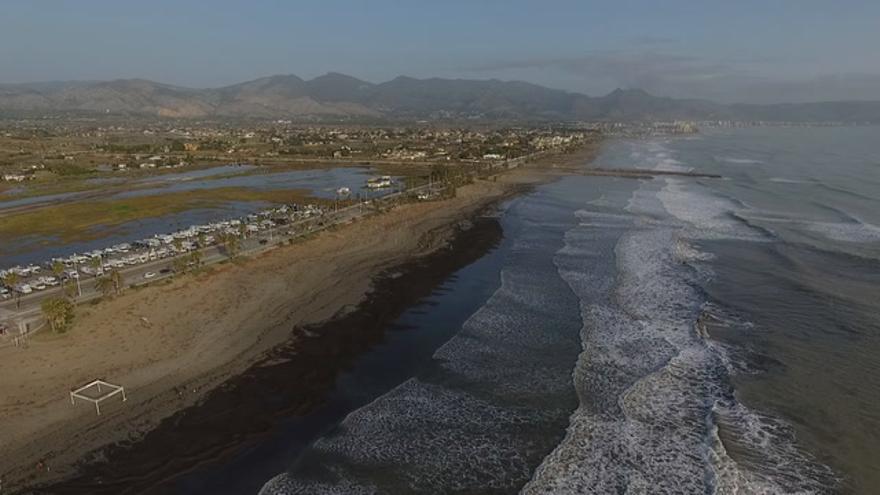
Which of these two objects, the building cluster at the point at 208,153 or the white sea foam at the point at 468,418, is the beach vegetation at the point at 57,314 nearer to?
the white sea foam at the point at 468,418

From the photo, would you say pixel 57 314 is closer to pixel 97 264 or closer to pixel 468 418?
pixel 97 264

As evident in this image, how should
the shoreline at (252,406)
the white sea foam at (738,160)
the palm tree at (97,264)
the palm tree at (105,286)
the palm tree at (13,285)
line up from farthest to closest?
the white sea foam at (738,160)
the palm tree at (97,264)
the palm tree at (105,286)
the palm tree at (13,285)
the shoreline at (252,406)

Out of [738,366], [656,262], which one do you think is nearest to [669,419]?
[738,366]

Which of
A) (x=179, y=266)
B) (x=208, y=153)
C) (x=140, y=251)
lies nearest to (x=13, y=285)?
(x=179, y=266)

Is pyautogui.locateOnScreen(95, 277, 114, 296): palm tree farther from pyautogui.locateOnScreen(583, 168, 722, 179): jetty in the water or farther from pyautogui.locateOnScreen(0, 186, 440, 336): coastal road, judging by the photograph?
pyautogui.locateOnScreen(583, 168, 722, 179): jetty in the water

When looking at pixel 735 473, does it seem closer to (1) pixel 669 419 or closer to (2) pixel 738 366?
(1) pixel 669 419

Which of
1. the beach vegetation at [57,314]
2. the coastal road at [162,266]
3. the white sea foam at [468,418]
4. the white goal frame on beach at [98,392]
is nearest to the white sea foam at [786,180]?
the coastal road at [162,266]
